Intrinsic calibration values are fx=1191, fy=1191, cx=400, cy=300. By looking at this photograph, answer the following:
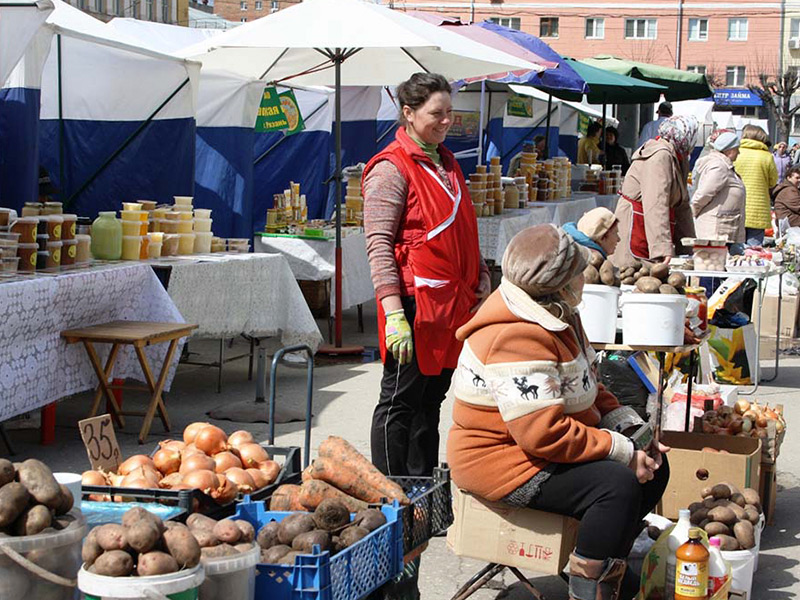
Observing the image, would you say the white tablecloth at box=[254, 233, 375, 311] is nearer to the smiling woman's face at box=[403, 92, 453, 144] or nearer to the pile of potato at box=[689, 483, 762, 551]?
the smiling woman's face at box=[403, 92, 453, 144]

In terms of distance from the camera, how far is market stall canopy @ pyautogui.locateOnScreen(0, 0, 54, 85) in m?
6.57

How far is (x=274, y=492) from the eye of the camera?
12.7 feet

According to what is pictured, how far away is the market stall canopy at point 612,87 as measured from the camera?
16.5 meters

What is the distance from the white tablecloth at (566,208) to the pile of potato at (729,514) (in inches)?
333

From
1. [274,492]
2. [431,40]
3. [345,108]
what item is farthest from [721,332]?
[345,108]

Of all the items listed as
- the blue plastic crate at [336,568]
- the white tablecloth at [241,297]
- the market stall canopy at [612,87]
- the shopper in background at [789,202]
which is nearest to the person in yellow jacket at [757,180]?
the shopper in background at [789,202]

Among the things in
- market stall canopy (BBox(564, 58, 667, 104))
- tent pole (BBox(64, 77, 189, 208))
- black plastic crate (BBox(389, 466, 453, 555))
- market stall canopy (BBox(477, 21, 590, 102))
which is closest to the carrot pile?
black plastic crate (BBox(389, 466, 453, 555))

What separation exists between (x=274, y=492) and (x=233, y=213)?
6.70 m

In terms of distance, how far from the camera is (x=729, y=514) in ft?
15.5

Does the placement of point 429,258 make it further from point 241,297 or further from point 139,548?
point 241,297

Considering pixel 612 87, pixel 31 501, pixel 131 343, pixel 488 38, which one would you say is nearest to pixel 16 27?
pixel 131 343

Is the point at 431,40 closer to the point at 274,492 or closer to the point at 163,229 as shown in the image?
the point at 163,229

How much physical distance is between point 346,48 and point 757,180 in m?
5.71

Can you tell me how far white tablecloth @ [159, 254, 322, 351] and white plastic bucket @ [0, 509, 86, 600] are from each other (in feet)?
15.6
